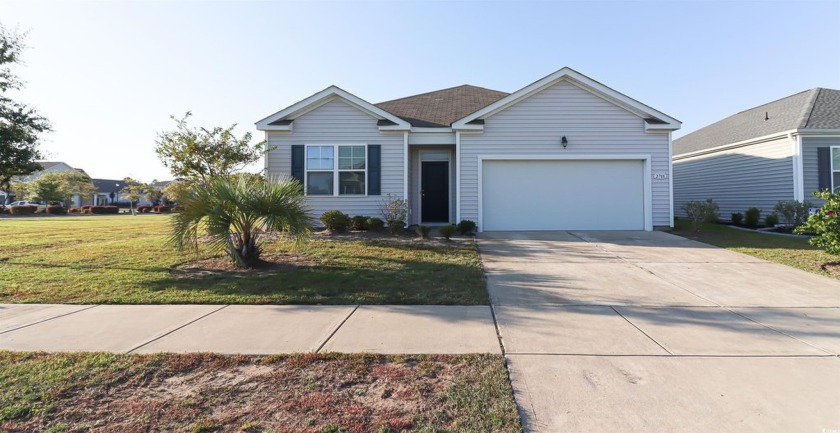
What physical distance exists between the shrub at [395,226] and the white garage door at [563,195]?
8.66 ft

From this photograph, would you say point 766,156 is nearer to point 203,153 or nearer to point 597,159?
point 597,159

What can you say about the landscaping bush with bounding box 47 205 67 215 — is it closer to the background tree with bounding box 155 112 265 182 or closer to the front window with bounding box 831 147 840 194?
the background tree with bounding box 155 112 265 182

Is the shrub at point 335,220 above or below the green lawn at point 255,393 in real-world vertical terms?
above

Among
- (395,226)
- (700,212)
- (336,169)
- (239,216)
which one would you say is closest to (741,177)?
(700,212)

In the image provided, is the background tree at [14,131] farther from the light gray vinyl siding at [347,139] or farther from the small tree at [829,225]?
the small tree at [829,225]

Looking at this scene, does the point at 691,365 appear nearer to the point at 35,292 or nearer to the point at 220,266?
the point at 220,266

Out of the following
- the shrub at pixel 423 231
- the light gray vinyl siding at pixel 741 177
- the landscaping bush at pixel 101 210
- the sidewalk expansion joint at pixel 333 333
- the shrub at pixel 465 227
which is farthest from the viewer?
the landscaping bush at pixel 101 210

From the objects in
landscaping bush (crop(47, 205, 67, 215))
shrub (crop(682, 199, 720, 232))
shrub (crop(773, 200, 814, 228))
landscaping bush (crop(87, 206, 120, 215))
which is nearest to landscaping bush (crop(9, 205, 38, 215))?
landscaping bush (crop(47, 205, 67, 215))

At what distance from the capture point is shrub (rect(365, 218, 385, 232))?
1127cm

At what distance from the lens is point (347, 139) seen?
39.5 ft

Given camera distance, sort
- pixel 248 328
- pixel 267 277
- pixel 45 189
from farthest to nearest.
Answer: pixel 45 189, pixel 267 277, pixel 248 328

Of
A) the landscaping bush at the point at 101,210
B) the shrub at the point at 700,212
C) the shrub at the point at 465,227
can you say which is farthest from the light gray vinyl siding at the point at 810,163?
the landscaping bush at the point at 101,210

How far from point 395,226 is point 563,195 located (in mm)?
5237

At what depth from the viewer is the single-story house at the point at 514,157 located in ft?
38.8
